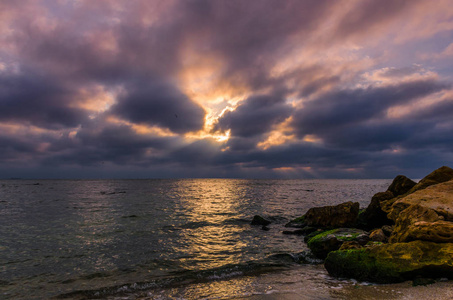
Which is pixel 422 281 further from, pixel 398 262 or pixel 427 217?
pixel 427 217

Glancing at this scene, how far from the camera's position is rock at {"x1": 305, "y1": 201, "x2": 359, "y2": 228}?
60.2 ft

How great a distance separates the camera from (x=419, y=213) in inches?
373

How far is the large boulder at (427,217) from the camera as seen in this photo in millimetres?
8062

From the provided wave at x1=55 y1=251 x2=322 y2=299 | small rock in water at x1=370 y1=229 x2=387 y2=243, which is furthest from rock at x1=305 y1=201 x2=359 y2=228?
wave at x1=55 y1=251 x2=322 y2=299

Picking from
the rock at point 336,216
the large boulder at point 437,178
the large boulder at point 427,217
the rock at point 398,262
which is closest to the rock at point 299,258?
the rock at point 398,262

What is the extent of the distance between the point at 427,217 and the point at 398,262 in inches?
115

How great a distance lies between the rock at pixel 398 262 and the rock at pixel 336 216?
426 inches

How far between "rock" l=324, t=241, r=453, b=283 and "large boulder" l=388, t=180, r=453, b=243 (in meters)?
0.45

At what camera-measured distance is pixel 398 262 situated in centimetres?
757

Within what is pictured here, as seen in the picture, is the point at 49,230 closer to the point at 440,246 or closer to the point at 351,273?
the point at 351,273

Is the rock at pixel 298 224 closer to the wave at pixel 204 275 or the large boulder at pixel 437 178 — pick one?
the large boulder at pixel 437 178

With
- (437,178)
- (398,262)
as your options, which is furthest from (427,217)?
(437,178)

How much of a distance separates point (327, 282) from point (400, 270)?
229 centimetres

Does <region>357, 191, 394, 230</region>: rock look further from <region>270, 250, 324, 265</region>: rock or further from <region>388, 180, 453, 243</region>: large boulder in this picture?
<region>270, 250, 324, 265</region>: rock
